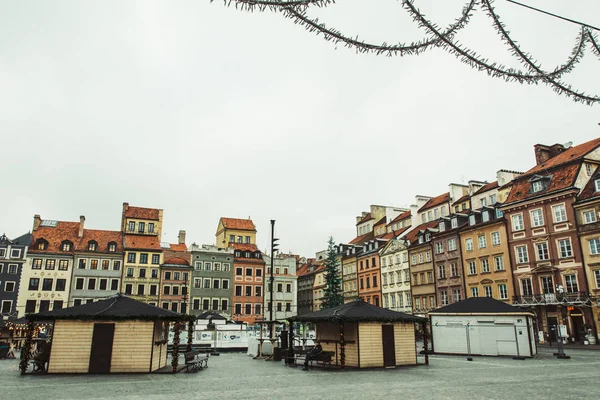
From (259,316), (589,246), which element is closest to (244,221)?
(259,316)

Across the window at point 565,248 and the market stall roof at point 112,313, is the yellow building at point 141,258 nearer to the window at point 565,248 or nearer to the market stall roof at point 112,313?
the market stall roof at point 112,313

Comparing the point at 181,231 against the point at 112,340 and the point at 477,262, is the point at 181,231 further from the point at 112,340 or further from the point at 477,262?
the point at 112,340

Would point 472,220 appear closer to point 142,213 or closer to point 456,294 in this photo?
point 456,294

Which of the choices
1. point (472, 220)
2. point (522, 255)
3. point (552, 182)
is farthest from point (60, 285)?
point (552, 182)

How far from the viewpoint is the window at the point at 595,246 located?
115 feet

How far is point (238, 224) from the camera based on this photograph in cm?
7081

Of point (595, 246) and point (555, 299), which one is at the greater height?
point (595, 246)

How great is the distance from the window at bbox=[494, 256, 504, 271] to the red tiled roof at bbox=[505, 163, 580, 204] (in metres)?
5.49

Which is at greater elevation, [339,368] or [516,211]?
[516,211]

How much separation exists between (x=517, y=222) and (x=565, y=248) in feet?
16.5

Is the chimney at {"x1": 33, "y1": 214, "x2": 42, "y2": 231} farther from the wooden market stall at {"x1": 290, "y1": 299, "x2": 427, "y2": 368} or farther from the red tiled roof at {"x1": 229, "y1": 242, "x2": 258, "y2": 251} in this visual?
the wooden market stall at {"x1": 290, "y1": 299, "x2": 427, "y2": 368}

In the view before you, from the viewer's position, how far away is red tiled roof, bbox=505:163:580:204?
37.6 m

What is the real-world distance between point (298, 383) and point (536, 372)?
9.58 meters

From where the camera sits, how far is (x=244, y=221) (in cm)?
7200
